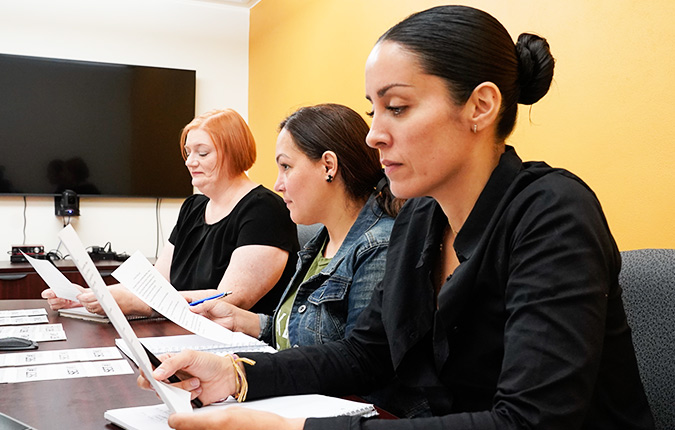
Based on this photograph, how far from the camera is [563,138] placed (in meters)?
1.96

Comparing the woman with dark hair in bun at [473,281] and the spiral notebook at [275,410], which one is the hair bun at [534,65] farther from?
the spiral notebook at [275,410]

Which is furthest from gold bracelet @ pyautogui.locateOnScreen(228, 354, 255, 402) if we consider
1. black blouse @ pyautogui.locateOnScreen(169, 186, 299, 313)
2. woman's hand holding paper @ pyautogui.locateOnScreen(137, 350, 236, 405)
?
black blouse @ pyautogui.locateOnScreen(169, 186, 299, 313)

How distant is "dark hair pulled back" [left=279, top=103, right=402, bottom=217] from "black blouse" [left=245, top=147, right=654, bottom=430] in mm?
485

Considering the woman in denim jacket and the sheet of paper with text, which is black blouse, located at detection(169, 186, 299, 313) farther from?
the sheet of paper with text

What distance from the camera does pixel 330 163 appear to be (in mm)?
1670

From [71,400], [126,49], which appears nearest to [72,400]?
[71,400]

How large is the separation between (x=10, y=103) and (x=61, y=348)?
9.87 feet

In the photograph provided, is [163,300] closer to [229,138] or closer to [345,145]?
[345,145]

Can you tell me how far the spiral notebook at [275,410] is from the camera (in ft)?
2.93

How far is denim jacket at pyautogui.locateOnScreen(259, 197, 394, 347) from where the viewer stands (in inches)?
55.7

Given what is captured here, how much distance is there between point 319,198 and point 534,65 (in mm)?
753

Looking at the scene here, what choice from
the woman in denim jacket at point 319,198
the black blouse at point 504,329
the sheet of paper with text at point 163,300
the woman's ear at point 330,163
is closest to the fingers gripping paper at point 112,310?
the black blouse at point 504,329

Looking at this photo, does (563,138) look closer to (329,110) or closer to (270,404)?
(329,110)

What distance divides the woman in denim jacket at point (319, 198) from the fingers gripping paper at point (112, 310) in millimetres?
643
